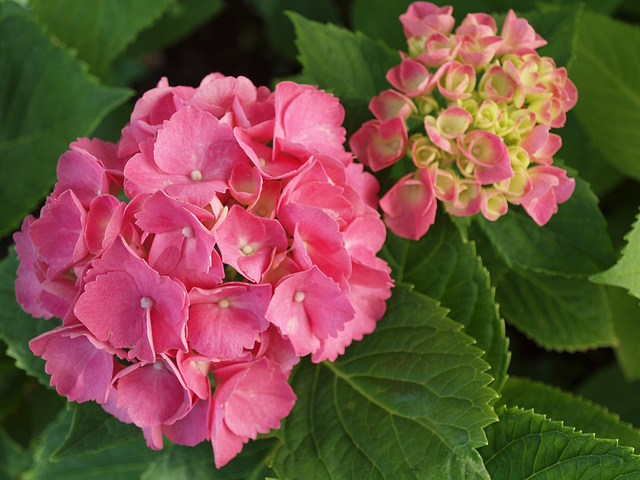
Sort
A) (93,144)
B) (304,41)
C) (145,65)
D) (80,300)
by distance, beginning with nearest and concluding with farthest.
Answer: (80,300) < (93,144) < (304,41) < (145,65)

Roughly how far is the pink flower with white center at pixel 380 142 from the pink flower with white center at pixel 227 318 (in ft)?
1.08

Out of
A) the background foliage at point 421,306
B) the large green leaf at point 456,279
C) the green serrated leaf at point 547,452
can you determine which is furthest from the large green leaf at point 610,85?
the green serrated leaf at point 547,452

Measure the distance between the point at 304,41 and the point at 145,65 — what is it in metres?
1.20

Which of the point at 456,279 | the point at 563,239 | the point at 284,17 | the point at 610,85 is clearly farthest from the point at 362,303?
the point at 284,17

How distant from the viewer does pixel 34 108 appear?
134cm

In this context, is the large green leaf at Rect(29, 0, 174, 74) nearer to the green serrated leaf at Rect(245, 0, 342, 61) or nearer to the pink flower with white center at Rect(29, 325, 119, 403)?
the green serrated leaf at Rect(245, 0, 342, 61)

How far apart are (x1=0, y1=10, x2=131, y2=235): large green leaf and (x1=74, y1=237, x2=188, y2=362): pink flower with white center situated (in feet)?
2.08

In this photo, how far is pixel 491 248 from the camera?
1.22 m

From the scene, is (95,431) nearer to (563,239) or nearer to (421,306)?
(421,306)

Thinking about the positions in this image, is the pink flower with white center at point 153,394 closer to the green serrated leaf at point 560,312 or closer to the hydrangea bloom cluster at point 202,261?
the hydrangea bloom cluster at point 202,261

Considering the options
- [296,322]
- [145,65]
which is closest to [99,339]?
[296,322]

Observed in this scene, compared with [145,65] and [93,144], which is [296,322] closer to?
[93,144]

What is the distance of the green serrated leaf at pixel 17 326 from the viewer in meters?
A: 1.02

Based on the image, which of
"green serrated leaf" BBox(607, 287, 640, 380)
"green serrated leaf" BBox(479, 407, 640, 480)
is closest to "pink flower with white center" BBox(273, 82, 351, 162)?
"green serrated leaf" BBox(479, 407, 640, 480)
